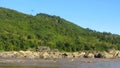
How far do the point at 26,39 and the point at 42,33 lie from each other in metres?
23.7

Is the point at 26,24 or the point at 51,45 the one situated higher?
the point at 26,24

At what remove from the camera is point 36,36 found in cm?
15650

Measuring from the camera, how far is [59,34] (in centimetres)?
17088

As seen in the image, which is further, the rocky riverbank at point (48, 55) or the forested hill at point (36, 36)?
the forested hill at point (36, 36)

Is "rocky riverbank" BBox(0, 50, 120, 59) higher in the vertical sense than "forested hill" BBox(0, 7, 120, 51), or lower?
lower

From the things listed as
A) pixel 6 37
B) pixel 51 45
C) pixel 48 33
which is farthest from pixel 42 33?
pixel 6 37

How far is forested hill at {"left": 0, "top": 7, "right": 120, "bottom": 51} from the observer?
134 meters

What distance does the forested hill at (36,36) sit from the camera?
5271 inches

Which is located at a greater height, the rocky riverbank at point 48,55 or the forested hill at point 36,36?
the forested hill at point 36,36

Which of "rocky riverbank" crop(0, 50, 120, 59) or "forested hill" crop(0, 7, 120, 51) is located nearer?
"rocky riverbank" crop(0, 50, 120, 59)

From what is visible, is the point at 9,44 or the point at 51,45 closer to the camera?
the point at 9,44

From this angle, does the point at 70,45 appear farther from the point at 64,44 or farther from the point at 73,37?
the point at 73,37

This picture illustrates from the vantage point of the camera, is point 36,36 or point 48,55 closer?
point 48,55

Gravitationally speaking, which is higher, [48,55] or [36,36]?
[36,36]
